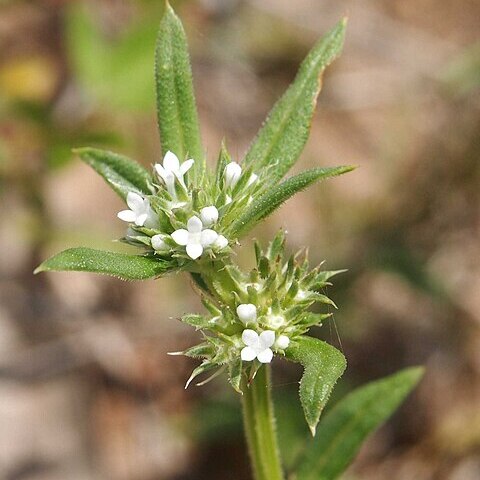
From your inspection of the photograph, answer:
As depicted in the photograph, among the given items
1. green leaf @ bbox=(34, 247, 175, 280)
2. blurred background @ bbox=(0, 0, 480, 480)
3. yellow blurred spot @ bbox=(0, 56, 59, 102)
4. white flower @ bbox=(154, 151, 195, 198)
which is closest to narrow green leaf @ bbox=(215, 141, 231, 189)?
white flower @ bbox=(154, 151, 195, 198)

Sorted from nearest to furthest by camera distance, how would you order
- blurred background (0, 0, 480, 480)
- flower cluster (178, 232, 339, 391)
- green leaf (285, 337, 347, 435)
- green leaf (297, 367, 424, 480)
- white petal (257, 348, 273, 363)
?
1. green leaf (285, 337, 347, 435)
2. white petal (257, 348, 273, 363)
3. flower cluster (178, 232, 339, 391)
4. green leaf (297, 367, 424, 480)
5. blurred background (0, 0, 480, 480)

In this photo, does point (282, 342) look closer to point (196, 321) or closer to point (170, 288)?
point (196, 321)

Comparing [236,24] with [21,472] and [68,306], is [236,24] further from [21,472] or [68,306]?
[21,472]

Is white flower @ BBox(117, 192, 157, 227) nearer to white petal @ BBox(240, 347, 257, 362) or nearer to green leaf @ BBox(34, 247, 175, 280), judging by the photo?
green leaf @ BBox(34, 247, 175, 280)

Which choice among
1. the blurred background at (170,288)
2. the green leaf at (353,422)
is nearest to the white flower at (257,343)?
the green leaf at (353,422)

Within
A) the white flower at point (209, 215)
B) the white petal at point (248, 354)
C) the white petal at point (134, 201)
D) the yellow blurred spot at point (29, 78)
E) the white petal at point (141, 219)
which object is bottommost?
the white petal at point (248, 354)

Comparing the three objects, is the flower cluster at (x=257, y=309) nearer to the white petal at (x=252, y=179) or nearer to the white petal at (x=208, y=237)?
the white petal at (x=208, y=237)
